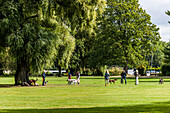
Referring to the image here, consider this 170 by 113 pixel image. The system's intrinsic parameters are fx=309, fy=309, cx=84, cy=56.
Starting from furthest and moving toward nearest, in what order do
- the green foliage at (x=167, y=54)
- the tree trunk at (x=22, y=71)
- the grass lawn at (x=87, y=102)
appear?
the green foliage at (x=167, y=54) → the tree trunk at (x=22, y=71) → the grass lawn at (x=87, y=102)

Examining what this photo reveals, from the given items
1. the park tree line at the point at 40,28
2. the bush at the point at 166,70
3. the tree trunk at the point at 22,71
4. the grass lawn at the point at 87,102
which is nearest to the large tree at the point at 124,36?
the bush at the point at 166,70

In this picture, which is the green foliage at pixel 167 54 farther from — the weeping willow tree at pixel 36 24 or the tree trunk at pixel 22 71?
the tree trunk at pixel 22 71

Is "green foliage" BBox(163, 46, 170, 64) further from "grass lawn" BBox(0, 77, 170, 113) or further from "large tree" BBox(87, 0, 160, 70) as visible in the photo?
"grass lawn" BBox(0, 77, 170, 113)

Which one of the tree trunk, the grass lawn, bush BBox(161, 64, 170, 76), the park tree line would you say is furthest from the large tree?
the grass lawn

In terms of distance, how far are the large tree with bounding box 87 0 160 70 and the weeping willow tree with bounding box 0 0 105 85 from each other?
92.4 ft

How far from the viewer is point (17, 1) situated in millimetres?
33344

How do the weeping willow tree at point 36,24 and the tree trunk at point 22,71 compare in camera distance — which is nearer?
the weeping willow tree at point 36,24

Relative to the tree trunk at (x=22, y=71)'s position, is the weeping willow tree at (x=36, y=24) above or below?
above

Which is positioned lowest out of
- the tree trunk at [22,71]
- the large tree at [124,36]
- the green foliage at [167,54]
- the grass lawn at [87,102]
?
the grass lawn at [87,102]

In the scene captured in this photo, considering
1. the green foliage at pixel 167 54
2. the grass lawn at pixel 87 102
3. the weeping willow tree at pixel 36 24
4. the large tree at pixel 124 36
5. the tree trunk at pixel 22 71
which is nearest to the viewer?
the grass lawn at pixel 87 102

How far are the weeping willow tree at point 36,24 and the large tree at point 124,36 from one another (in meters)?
28.2

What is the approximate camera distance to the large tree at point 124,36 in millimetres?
61125

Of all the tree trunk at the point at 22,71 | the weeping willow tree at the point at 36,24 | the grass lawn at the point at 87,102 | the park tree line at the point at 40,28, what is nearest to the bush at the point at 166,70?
the park tree line at the point at 40,28

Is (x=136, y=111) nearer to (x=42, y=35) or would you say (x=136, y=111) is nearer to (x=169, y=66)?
(x=42, y=35)
